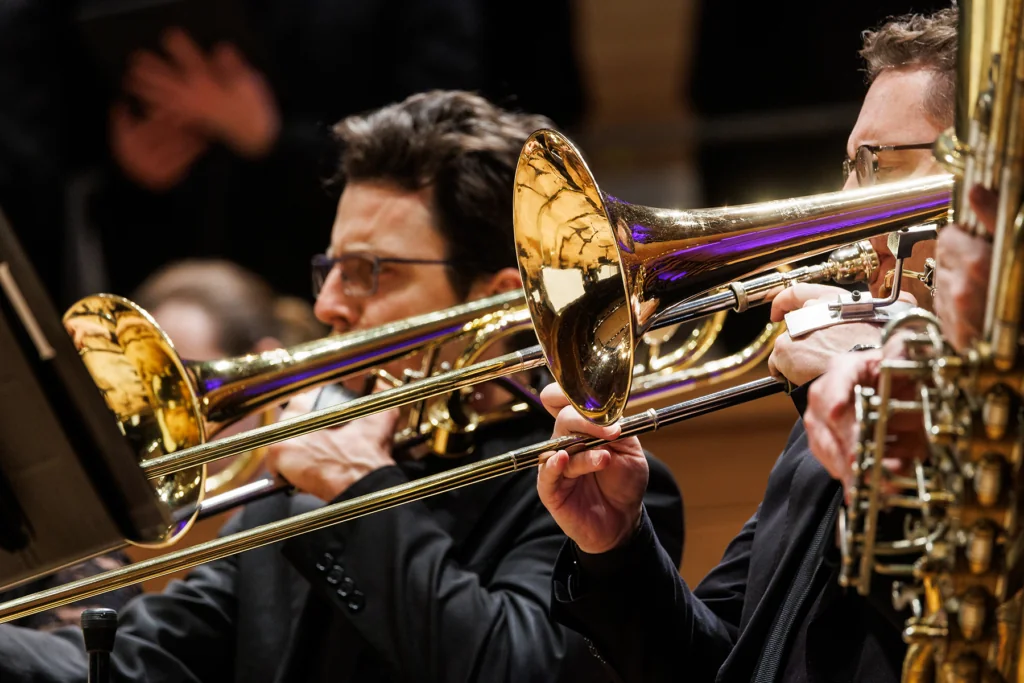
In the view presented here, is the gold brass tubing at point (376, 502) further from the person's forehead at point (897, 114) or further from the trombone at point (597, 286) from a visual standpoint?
the person's forehead at point (897, 114)

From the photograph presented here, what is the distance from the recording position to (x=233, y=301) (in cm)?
348

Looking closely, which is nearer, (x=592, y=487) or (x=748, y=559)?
(x=592, y=487)

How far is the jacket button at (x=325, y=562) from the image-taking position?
78.2 inches

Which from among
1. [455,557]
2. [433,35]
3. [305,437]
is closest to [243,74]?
[433,35]

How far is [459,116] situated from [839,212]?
4.10ft

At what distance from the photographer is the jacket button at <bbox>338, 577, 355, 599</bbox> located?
196 cm

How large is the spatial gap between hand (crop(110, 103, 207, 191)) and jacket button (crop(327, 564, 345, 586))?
86.1 inches

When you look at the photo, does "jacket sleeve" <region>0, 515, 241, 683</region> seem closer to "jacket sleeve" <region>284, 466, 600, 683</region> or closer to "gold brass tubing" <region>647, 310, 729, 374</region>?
"jacket sleeve" <region>284, 466, 600, 683</region>

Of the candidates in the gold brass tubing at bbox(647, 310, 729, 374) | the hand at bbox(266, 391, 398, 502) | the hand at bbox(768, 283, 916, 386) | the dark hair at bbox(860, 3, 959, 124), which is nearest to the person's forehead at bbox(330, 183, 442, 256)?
the hand at bbox(266, 391, 398, 502)

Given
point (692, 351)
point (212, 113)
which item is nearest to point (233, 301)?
point (212, 113)

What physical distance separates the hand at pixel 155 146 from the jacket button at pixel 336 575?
2.19 metres

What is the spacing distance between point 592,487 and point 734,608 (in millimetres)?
326

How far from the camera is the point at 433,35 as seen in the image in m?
3.56

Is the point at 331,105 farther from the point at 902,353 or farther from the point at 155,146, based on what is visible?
the point at 902,353
